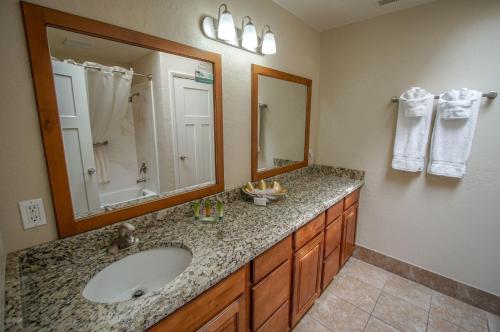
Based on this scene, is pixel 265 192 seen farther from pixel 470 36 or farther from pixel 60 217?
pixel 470 36

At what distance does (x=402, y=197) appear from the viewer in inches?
80.6

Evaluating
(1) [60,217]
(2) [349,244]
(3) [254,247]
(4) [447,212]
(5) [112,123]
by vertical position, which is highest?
(5) [112,123]

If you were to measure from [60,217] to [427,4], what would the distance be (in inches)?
110

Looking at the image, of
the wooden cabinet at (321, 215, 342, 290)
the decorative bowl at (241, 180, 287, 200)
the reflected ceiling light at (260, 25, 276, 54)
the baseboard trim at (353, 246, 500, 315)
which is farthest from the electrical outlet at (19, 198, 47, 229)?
the baseboard trim at (353, 246, 500, 315)

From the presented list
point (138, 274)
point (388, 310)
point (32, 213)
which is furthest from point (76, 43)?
point (388, 310)

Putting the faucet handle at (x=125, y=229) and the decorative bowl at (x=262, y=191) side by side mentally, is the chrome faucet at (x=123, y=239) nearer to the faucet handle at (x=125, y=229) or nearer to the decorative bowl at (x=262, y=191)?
the faucet handle at (x=125, y=229)

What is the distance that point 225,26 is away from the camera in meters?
1.33

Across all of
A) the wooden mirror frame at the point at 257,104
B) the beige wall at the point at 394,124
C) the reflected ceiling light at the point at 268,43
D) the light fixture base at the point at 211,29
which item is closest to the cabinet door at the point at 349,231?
the beige wall at the point at 394,124

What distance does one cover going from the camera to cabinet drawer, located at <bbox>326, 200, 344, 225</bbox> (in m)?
1.69

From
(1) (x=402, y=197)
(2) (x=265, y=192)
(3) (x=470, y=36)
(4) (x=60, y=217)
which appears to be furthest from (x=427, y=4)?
(4) (x=60, y=217)

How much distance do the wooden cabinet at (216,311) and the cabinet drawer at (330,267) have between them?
947mm

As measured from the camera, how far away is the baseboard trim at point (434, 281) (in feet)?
5.65

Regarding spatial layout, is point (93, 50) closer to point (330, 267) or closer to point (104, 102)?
point (104, 102)

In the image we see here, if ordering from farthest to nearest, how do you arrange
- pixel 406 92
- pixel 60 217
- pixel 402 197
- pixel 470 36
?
pixel 402 197 → pixel 406 92 → pixel 470 36 → pixel 60 217
